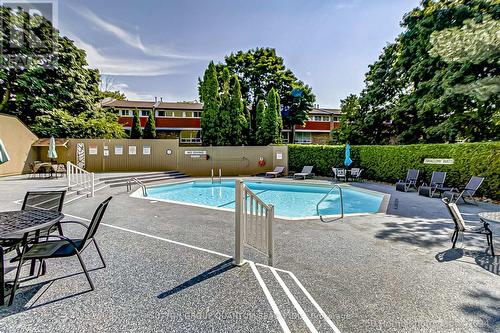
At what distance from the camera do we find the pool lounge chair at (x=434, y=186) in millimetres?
9002

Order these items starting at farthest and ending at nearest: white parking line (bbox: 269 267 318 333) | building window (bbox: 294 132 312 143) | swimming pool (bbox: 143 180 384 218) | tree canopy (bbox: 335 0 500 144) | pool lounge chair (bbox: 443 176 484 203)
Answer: building window (bbox: 294 132 312 143), tree canopy (bbox: 335 0 500 144), swimming pool (bbox: 143 180 384 218), pool lounge chair (bbox: 443 176 484 203), white parking line (bbox: 269 267 318 333)

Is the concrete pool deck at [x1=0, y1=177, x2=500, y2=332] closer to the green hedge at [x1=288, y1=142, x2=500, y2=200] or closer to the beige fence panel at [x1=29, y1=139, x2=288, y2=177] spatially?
the green hedge at [x1=288, y1=142, x2=500, y2=200]

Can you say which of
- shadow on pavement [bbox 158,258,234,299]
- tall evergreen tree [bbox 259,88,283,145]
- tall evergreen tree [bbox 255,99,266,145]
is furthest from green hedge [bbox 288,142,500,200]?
shadow on pavement [bbox 158,258,234,299]

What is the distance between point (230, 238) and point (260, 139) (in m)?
16.1

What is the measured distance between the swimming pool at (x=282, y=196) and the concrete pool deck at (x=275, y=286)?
3.57 m

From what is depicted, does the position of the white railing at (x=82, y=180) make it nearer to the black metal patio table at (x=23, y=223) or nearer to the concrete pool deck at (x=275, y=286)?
the concrete pool deck at (x=275, y=286)

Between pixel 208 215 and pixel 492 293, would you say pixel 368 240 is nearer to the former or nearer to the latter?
pixel 492 293

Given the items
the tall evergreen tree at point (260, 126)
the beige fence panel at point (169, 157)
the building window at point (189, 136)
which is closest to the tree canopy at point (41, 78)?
the beige fence panel at point (169, 157)

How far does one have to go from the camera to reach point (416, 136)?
1450cm

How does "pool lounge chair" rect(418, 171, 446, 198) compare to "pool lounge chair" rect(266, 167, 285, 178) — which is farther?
"pool lounge chair" rect(266, 167, 285, 178)

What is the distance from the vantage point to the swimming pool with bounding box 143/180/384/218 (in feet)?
29.5

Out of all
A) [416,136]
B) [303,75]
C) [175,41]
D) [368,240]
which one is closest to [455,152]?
[416,136]

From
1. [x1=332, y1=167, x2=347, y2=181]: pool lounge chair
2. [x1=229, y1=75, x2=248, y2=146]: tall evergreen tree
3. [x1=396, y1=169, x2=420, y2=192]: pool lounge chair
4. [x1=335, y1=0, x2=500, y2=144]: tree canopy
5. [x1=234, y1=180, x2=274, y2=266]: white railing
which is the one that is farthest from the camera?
[x1=229, y1=75, x2=248, y2=146]: tall evergreen tree

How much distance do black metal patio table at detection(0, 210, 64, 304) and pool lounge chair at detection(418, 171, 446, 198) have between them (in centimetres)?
1050
